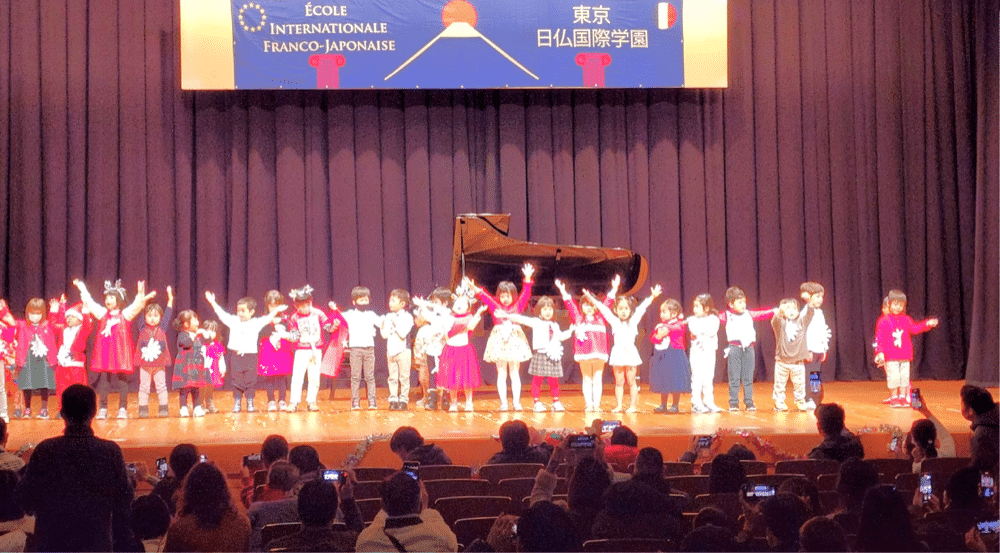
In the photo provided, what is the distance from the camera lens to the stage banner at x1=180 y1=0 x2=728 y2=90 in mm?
12500

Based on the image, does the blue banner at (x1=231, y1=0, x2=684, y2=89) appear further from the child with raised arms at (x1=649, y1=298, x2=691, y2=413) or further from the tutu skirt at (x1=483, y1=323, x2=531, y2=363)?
the child with raised arms at (x1=649, y1=298, x2=691, y2=413)

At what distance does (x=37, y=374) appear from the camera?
10008 millimetres

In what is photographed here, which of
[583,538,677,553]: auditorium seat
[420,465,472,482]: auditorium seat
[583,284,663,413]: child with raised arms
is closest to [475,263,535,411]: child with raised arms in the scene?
[583,284,663,413]: child with raised arms

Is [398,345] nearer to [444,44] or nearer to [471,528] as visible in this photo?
[444,44]

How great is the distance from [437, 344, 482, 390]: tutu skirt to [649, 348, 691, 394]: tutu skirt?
1.80 metres

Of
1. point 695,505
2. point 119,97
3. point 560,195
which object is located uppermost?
point 119,97

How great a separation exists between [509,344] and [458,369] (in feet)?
1.87

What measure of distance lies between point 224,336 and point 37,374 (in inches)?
136

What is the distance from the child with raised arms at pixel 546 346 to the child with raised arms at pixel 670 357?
0.92m

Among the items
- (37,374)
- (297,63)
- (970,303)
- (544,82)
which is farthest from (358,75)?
(970,303)

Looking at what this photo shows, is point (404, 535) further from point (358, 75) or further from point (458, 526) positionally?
point (358, 75)

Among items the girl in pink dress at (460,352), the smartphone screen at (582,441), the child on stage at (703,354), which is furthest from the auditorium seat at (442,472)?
the child on stage at (703,354)

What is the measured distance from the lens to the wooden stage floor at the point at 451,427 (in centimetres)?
800

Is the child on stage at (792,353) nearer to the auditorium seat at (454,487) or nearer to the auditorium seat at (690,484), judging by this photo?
the auditorium seat at (690,484)
